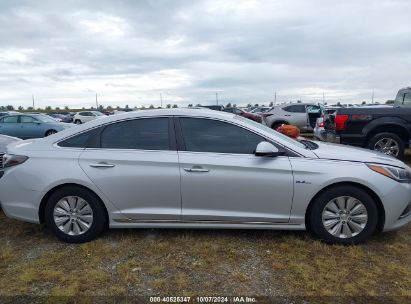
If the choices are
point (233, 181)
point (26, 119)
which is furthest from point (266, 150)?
point (26, 119)

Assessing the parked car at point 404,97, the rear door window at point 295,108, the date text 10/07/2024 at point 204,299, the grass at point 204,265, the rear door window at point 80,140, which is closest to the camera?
the date text 10/07/2024 at point 204,299

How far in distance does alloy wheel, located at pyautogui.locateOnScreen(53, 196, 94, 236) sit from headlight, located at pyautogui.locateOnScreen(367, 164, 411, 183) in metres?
3.15

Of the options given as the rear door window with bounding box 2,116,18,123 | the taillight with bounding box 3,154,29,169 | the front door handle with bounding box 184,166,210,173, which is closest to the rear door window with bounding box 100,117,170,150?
the front door handle with bounding box 184,166,210,173

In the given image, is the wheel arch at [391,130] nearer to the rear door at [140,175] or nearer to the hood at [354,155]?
the hood at [354,155]

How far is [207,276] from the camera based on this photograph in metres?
3.53

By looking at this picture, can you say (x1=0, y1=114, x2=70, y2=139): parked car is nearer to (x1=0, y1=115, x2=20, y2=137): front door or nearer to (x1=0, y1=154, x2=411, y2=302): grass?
(x1=0, y1=115, x2=20, y2=137): front door

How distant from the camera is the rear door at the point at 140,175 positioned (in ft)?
13.6

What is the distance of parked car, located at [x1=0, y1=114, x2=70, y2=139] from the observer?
16.2 meters

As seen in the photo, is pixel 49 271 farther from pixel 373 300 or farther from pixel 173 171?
pixel 373 300

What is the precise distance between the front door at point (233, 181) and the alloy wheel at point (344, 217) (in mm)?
438

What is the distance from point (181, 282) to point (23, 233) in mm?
2457

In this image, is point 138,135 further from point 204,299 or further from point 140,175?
point 204,299

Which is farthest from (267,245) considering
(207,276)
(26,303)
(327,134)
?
(327,134)

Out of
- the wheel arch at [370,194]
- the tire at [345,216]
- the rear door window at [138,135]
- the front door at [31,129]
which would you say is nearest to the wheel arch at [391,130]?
the wheel arch at [370,194]
